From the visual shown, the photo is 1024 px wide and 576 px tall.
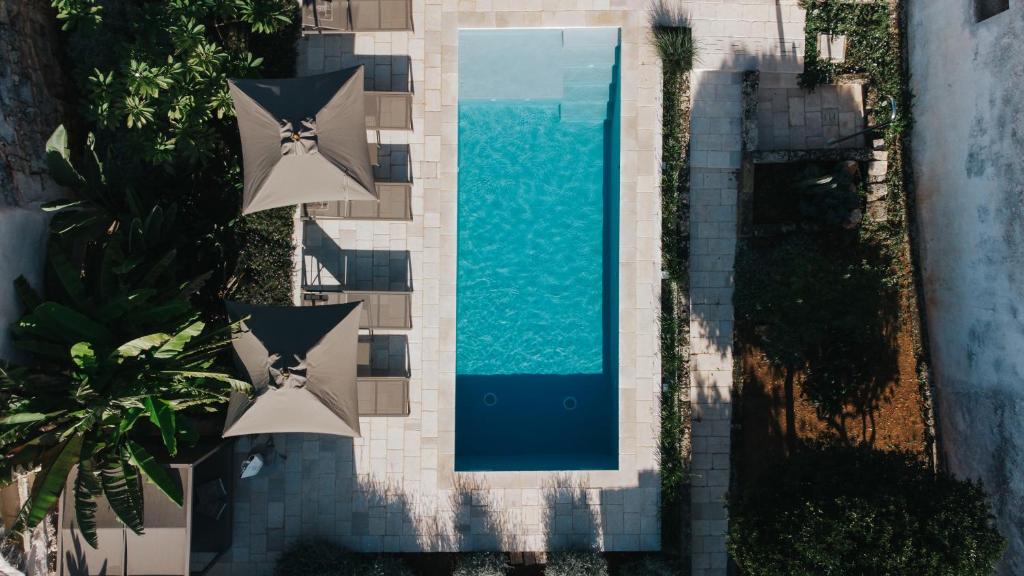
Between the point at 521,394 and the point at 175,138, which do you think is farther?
the point at 521,394

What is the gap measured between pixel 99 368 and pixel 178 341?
114 cm

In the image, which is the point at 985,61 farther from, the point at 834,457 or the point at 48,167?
the point at 48,167

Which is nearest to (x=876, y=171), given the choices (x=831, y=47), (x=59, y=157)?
(x=831, y=47)

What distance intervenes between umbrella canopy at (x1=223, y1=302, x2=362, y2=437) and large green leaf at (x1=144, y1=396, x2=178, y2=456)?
1170mm

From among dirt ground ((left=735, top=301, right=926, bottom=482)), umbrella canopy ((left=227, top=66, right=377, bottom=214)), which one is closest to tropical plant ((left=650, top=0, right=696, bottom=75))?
dirt ground ((left=735, top=301, right=926, bottom=482))

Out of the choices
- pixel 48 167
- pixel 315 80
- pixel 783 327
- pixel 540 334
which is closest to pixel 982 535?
pixel 783 327

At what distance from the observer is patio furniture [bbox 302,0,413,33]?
35.0 ft

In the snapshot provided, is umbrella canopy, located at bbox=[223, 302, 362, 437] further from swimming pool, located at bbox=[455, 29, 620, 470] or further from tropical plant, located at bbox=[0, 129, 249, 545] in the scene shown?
swimming pool, located at bbox=[455, 29, 620, 470]

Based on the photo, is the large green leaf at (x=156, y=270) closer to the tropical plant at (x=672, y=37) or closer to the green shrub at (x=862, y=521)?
the tropical plant at (x=672, y=37)

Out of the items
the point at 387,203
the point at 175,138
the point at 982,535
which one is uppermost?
the point at 175,138

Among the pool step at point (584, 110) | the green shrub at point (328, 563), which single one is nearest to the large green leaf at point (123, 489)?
the green shrub at point (328, 563)

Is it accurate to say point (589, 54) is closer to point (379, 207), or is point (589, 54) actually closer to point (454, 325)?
point (379, 207)

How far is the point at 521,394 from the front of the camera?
38.4 feet

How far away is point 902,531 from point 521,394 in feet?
21.5
